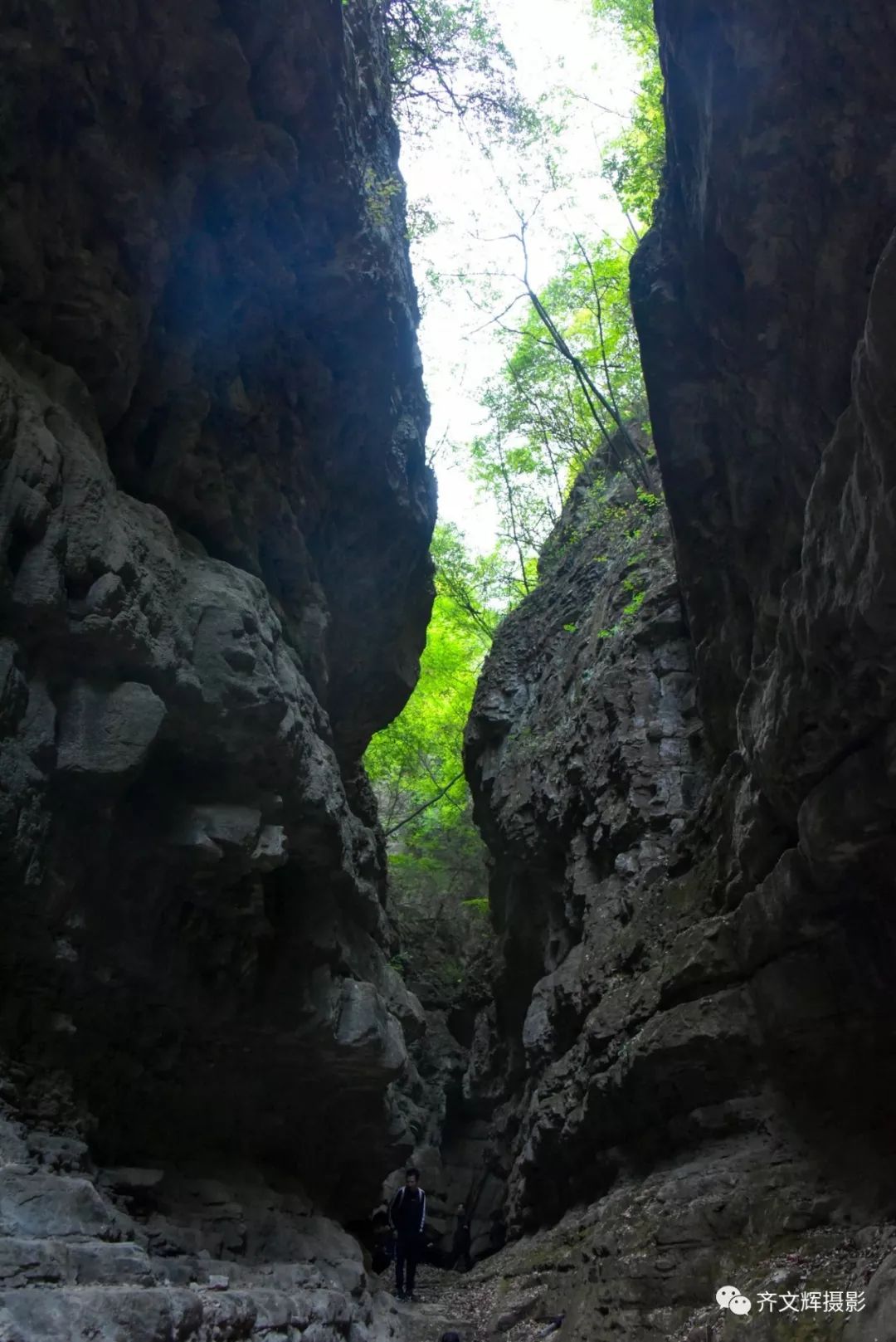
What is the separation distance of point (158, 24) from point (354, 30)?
165 inches

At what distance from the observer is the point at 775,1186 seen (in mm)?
8000

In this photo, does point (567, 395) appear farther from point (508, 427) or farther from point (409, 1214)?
point (409, 1214)

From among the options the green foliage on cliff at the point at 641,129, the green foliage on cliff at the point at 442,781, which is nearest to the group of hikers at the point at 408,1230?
the green foliage on cliff at the point at 442,781

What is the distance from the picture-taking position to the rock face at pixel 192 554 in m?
6.34

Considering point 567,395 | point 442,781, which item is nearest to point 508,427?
point 567,395

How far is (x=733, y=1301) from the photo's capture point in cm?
697

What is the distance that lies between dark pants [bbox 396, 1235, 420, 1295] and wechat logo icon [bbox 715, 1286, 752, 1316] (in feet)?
22.9

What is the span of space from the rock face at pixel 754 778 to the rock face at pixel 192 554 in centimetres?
288

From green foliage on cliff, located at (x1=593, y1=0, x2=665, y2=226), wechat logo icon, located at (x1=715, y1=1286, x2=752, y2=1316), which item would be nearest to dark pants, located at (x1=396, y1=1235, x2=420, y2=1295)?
wechat logo icon, located at (x1=715, y1=1286, x2=752, y2=1316)

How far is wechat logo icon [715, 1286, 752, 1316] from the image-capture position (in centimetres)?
672

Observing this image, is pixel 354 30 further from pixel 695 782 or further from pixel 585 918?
pixel 585 918

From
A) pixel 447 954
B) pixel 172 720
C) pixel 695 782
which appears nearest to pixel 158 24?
pixel 172 720

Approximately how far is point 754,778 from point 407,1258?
9862 millimetres

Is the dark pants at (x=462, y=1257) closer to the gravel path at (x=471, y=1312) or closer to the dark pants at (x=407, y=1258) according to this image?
the gravel path at (x=471, y=1312)
